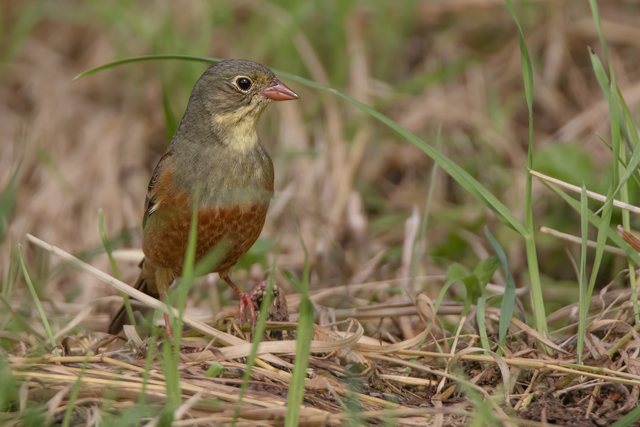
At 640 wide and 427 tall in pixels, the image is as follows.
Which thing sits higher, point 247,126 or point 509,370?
point 247,126

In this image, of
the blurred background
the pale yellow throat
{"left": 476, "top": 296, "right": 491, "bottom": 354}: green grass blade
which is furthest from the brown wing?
{"left": 476, "top": 296, "right": 491, "bottom": 354}: green grass blade

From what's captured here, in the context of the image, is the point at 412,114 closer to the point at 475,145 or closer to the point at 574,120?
the point at 475,145

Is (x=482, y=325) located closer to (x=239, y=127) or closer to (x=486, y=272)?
(x=486, y=272)

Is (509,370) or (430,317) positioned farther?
(430,317)

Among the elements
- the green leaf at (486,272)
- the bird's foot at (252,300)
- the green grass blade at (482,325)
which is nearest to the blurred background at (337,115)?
the bird's foot at (252,300)

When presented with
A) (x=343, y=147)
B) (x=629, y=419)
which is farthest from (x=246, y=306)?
(x=343, y=147)

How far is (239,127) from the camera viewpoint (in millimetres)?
4754

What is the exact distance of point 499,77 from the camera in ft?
25.1

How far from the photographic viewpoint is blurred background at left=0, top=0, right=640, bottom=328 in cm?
648

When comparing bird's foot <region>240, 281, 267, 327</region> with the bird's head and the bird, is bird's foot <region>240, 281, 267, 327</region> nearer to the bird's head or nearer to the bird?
the bird

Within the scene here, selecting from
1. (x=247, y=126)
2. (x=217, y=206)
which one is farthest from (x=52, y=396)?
(x=247, y=126)

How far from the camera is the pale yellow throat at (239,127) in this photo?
4.67 meters

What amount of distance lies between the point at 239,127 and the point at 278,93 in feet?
0.77

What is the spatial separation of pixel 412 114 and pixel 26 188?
8.70ft
